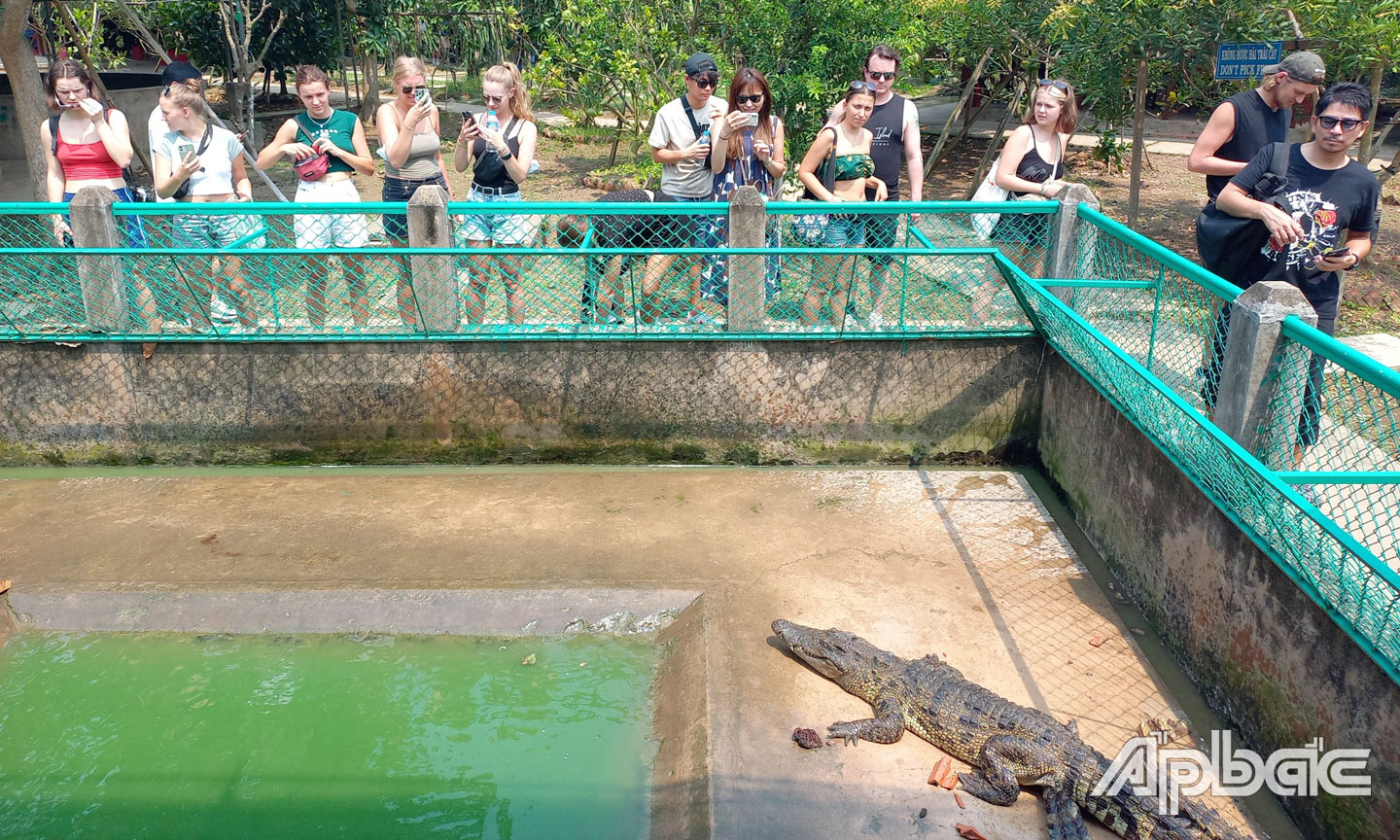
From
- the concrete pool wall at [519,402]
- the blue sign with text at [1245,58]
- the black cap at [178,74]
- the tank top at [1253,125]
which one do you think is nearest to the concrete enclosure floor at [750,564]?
the concrete pool wall at [519,402]

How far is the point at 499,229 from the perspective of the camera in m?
5.55

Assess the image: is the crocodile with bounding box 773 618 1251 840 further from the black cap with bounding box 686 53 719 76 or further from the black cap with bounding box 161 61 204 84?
the black cap with bounding box 161 61 204 84

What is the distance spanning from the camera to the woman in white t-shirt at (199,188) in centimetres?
541

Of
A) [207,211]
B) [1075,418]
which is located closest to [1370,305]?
[1075,418]

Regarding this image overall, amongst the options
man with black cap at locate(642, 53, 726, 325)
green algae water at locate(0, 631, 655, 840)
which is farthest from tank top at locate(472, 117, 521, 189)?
green algae water at locate(0, 631, 655, 840)

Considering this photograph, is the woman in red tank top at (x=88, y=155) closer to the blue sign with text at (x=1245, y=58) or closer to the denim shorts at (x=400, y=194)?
the denim shorts at (x=400, y=194)

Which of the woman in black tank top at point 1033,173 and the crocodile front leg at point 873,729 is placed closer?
the crocodile front leg at point 873,729

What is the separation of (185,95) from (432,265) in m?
1.57

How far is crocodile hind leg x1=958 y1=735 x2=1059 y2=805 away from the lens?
133 inches

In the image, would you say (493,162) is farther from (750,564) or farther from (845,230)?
(750,564)

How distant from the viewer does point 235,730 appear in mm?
3873

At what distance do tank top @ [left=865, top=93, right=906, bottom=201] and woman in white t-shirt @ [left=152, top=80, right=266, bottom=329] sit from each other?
3.30 m

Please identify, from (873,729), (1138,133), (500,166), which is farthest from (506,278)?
(1138,133)

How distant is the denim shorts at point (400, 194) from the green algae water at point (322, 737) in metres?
2.30
